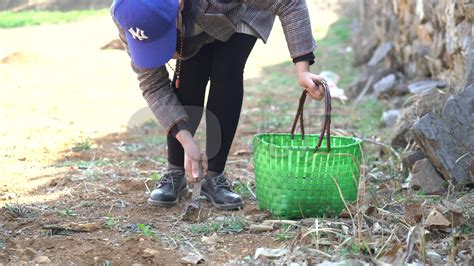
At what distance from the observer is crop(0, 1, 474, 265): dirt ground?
2670 mm

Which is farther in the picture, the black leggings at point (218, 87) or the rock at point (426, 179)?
the rock at point (426, 179)

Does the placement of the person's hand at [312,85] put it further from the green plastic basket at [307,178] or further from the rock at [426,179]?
the rock at [426,179]

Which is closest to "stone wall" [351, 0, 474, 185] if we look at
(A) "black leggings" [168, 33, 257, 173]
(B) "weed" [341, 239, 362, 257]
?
(A) "black leggings" [168, 33, 257, 173]

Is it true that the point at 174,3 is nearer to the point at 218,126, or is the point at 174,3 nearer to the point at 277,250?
the point at 218,126

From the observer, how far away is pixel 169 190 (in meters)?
3.39

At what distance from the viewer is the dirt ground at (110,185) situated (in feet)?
8.76

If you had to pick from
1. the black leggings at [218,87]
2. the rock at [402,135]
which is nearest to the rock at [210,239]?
the black leggings at [218,87]

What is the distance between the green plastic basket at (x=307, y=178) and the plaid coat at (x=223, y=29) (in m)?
0.38

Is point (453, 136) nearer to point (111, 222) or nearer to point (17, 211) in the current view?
point (111, 222)

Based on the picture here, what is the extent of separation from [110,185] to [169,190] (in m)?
0.54

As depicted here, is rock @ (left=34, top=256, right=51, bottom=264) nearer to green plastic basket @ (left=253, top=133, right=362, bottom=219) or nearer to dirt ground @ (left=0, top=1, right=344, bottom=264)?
dirt ground @ (left=0, top=1, right=344, bottom=264)

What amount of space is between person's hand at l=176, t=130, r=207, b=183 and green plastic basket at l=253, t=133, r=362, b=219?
0.24 meters

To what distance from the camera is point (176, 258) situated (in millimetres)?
2635


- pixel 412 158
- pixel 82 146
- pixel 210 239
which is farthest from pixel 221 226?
pixel 82 146
